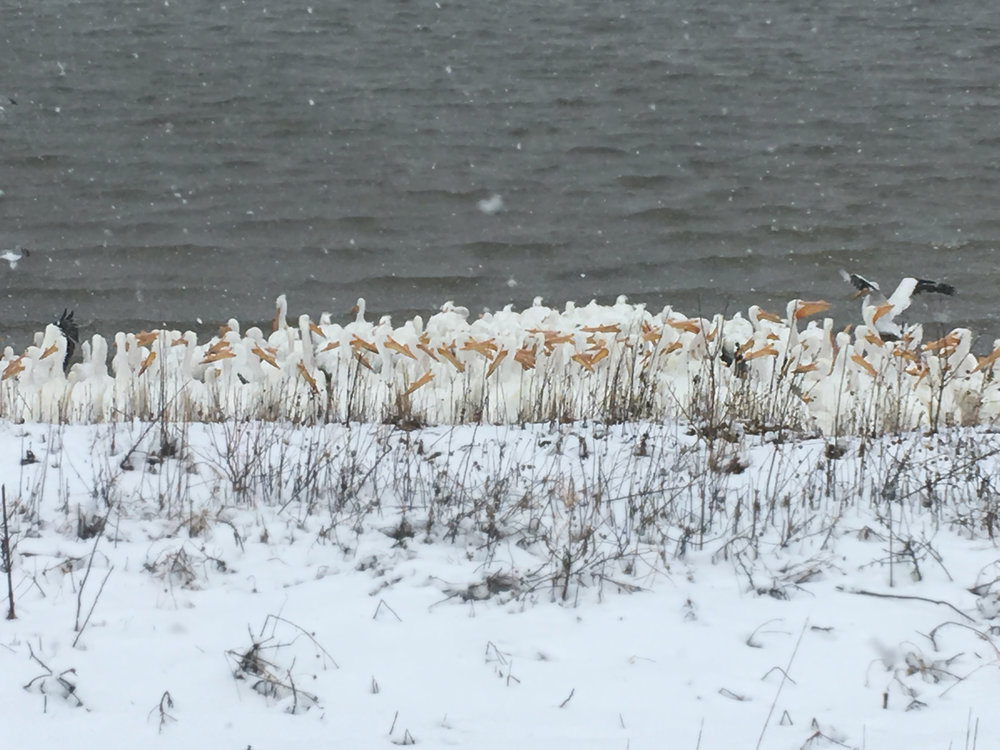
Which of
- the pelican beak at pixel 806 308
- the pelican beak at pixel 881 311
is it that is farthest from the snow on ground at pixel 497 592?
the pelican beak at pixel 881 311

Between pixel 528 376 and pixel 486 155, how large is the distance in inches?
374

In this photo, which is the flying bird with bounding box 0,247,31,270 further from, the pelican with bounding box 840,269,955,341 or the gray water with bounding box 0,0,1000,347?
the pelican with bounding box 840,269,955,341

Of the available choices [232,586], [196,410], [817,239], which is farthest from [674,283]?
[232,586]

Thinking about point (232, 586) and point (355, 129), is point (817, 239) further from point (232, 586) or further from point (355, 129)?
point (232, 586)

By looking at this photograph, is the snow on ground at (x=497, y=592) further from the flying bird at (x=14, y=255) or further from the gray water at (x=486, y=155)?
the flying bird at (x=14, y=255)

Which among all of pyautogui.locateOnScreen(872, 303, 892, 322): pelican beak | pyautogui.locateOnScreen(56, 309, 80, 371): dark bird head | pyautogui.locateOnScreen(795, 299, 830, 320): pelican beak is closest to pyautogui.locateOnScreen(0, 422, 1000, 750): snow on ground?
pyautogui.locateOnScreen(795, 299, 830, 320): pelican beak

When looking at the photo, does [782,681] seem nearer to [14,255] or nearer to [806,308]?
[806,308]

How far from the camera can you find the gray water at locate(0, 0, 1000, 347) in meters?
13.0

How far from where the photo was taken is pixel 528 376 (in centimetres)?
680

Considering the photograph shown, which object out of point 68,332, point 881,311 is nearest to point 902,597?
point 881,311

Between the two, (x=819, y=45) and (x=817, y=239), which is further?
(x=819, y=45)

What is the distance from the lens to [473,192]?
14.8 meters

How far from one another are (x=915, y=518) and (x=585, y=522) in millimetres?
1308

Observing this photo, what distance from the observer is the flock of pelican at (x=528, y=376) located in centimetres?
594
